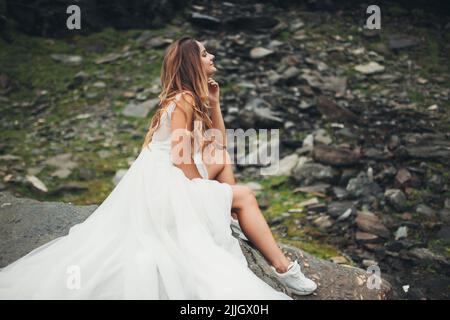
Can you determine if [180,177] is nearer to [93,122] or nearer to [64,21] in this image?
[93,122]

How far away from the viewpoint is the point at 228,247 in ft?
12.5

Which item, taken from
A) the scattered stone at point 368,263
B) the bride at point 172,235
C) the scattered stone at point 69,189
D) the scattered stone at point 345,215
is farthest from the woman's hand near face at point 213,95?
the scattered stone at point 69,189

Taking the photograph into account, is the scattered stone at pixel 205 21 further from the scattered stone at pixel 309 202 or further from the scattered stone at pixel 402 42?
the scattered stone at pixel 309 202

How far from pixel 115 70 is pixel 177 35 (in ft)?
5.96

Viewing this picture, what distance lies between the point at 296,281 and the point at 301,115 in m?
5.64

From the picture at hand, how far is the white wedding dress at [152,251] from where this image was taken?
Result: 11.0 feet

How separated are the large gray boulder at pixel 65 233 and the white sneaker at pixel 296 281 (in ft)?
0.18

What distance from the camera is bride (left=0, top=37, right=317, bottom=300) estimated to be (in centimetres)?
338

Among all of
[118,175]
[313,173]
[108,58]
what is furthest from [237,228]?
[108,58]

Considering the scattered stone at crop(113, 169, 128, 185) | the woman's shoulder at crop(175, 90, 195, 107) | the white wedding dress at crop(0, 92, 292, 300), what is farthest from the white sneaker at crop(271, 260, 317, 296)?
the scattered stone at crop(113, 169, 128, 185)

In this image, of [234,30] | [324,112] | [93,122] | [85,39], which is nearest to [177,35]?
[234,30]

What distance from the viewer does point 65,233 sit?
4734mm

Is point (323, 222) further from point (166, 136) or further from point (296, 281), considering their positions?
point (166, 136)
